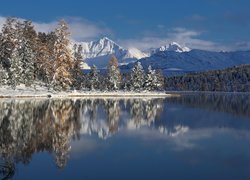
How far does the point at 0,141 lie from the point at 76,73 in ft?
368

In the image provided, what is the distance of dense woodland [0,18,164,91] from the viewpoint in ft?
384

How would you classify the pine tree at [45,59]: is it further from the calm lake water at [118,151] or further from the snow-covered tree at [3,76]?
the calm lake water at [118,151]

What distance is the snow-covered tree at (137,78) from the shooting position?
15588 cm

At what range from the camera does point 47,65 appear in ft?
402

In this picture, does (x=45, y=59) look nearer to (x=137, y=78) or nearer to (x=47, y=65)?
(x=47, y=65)

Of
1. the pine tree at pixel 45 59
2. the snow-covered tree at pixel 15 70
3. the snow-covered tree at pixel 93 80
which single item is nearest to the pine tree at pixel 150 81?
the snow-covered tree at pixel 93 80

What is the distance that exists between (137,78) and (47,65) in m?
43.5

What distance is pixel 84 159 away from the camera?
93.2 ft

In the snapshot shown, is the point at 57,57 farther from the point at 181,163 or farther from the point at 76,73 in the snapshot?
the point at 181,163

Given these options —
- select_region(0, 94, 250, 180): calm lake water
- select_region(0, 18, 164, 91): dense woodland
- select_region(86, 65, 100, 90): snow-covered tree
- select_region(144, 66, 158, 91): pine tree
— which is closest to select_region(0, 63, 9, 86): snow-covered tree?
select_region(0, 18, 164, 91): dense woodland

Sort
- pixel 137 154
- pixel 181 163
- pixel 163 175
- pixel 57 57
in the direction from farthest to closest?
pixel 57 57
pixel 137 154
pixel 181 163
pixel 163 175

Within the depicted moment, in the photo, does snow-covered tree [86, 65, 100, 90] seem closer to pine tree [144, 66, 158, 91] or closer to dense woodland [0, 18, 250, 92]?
dense woodland [0, 18, 250, 92]

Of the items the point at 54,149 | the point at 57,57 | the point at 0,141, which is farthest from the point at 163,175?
the point at 57,57

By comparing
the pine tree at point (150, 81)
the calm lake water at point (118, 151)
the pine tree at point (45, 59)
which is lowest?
the calm lake water at point (118, 151)
